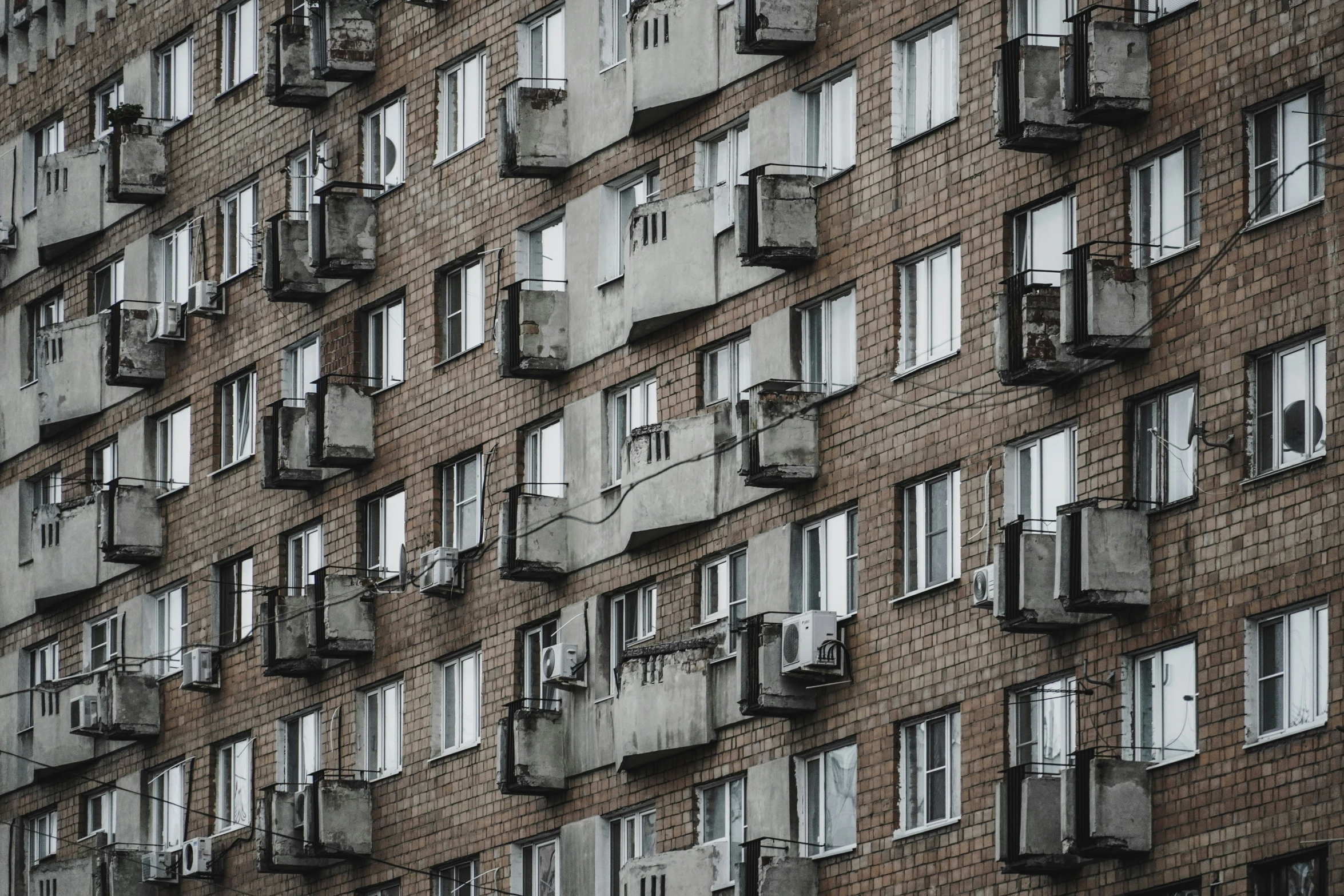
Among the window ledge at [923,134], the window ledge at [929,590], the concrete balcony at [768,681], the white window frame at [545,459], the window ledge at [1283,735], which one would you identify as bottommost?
the window ledge at [1283,735]

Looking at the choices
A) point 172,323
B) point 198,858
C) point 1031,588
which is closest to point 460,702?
point 198,858

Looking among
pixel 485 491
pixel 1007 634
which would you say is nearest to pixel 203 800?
pixel 485 491

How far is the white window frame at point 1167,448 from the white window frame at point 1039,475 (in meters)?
1.00

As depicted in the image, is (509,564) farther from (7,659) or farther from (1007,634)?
(7,659)

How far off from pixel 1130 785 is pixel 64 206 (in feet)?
97.8

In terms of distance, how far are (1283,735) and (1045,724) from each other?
411 cm

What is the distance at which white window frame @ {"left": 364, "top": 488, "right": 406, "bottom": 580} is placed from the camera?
5481 cm

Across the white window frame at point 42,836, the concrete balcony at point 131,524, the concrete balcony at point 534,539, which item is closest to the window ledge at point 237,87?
the concrete balcony at point 131,524

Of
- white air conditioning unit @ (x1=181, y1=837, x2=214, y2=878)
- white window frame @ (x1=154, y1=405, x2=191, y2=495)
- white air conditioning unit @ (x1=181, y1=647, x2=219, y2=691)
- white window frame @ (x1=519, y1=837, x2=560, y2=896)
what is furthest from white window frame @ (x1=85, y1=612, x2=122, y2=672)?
white window frame @ (x1=519, y1=837, x2=560, y2=896)

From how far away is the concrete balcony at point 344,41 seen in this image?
56.0 m

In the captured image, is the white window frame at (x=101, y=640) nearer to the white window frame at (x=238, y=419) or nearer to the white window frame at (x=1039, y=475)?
the white window frame at (x=238, y=419)

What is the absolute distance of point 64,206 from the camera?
64.2 meters

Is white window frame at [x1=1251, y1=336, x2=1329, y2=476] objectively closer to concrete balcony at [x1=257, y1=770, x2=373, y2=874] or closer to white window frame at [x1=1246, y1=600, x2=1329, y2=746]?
white window frame at [x1=1246, y1=600, x2=1329, y2=746]

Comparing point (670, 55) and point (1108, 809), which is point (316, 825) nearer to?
point (670, 55)
